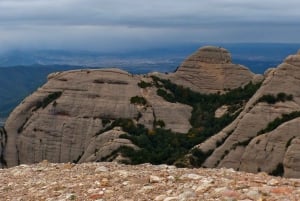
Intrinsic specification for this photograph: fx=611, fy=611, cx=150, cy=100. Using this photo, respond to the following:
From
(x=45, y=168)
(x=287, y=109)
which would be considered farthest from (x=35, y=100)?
(x=45, y=168)

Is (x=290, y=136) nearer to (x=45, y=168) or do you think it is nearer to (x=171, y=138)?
(x=171, y=138)

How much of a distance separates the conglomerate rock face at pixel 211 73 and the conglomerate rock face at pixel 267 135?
1503 cm

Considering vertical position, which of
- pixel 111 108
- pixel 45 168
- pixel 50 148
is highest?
pixel 45 168

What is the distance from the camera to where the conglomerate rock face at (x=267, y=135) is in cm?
4559

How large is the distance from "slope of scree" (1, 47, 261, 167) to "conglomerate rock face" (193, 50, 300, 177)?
477 centimetres

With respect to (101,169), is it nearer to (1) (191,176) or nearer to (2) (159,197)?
(1) (191,176)

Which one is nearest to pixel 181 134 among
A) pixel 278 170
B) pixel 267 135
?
pixel 267 135

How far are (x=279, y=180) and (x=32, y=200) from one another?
5.01 meters

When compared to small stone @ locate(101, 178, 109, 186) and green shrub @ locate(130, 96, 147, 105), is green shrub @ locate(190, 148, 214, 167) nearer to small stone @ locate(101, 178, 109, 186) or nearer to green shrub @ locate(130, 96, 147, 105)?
green shrub @ locate(130, 96, 147, 105)

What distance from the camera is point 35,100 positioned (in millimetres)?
65562

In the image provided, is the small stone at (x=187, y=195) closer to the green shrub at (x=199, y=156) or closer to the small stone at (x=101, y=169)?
the small stone at (x=101, y=169)

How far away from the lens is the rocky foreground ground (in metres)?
11.0

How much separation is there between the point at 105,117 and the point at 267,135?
1884cm

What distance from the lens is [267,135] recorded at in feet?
157
